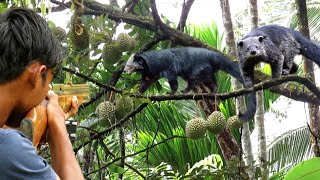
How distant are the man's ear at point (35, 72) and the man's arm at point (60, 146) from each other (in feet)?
0.44

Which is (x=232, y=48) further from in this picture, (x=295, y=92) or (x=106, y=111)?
(x=106, y=111)

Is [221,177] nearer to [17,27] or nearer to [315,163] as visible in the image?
[315,163]

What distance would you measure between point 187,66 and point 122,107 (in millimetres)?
747

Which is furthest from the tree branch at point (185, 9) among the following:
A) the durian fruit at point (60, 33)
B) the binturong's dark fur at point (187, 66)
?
the durian fruit at point (60, 33)

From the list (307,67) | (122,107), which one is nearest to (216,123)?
(122,107)

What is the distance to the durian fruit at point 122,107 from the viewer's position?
6.53 feet

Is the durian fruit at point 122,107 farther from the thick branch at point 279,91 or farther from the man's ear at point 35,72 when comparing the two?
the man's ear at point 35,72

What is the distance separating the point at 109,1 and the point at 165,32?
364 mm

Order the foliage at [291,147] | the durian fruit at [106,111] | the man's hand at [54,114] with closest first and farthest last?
the man's hand at [54,114], the durian fruit at [106,111], the foliage at [291,147]

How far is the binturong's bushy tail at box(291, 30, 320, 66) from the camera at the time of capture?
2.70 metres

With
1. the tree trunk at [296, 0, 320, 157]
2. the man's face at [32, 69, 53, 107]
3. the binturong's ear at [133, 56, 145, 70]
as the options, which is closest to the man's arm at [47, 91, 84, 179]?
the man's face at [32, 69, 53, 107]

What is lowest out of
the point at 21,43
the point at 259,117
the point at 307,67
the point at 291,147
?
the point at 291,147

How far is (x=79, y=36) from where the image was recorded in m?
1.82

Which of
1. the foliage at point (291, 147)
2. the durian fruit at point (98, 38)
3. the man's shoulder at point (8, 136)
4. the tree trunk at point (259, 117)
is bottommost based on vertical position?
the foliage at point (291, 147)
